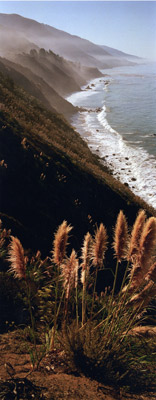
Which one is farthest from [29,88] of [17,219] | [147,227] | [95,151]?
[147,227]

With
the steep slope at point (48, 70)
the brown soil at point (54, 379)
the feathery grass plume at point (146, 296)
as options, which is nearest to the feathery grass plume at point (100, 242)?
the feathery grass plume at point (146, 296)

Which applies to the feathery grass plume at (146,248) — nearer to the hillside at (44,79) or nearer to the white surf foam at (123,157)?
the white surf foam at (123,157)

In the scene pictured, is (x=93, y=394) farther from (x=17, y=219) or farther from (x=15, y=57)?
(x=15, y=57)

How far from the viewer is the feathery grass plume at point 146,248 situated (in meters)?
2.44

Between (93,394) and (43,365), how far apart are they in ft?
2.30

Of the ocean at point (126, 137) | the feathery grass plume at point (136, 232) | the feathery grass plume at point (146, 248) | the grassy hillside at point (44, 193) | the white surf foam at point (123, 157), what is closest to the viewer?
the feathery grass plume at point (146, 248)

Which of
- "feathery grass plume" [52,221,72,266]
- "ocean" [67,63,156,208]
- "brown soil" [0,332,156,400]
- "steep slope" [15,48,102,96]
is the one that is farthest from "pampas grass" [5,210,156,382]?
"steep slope" [15,48,102,96]

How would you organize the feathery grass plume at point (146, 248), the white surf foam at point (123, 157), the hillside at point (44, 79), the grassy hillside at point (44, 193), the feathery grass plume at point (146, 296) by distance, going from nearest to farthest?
the feathery grass plume at point (146, 248) < the feathery grass plume at point (146, 296) < the grassy hillside at point (44, 193) < the white surf foam at point (123, 157) < the hillside at point (44, 79)

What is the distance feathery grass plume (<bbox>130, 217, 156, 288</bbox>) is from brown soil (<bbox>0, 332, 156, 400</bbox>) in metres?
1.24

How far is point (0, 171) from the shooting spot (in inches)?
321

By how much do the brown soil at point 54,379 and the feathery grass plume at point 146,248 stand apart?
1237 millimetres

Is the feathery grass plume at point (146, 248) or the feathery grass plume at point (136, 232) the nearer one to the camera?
the feathery grass plume at point (146, 248)

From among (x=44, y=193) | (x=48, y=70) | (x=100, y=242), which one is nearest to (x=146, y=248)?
(x=100, y=242)

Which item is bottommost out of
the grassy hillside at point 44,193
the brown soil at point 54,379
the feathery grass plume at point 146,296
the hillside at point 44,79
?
the brown soil at point 54,379
